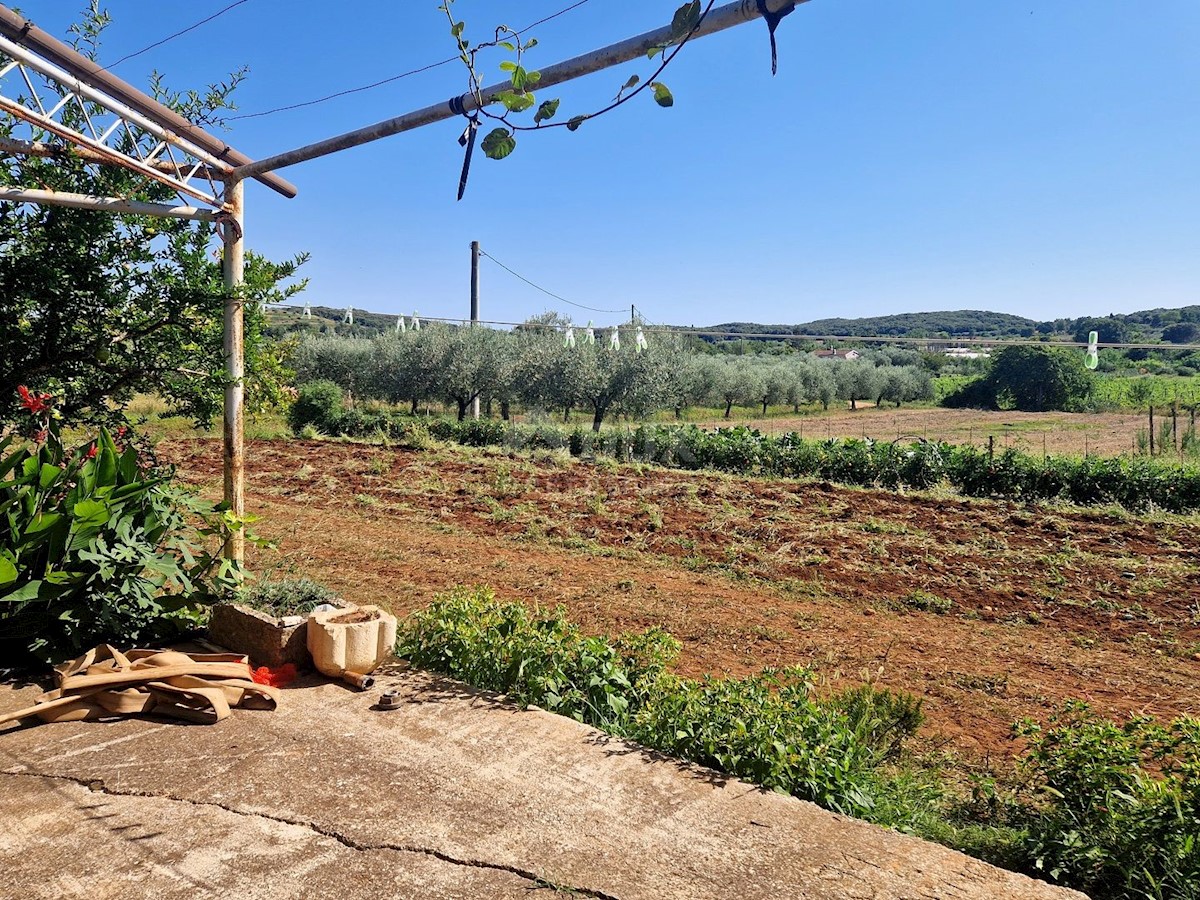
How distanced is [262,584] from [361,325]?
158ft

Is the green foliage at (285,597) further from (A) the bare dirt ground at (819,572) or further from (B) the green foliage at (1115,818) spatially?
(B) the green foliage at (1115,818)

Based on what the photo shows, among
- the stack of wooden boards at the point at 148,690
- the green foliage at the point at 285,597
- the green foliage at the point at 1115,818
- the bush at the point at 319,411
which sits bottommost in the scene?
the green foliage at the point at 1115,818

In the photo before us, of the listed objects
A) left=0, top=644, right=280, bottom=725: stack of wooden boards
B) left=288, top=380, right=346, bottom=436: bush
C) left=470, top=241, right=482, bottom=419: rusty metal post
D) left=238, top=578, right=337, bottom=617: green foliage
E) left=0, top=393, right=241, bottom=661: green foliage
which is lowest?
left=0, top=644, right=280, bottom=725: stack of wooden boards

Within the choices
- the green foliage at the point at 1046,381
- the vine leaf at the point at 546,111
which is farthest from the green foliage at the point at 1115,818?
the green foliage at the point at 1046,381

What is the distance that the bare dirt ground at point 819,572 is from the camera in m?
5.79

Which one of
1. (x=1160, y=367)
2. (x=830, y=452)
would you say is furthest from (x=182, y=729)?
(x=1160, y=367)

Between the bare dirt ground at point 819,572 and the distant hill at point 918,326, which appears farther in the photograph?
the distant hill at point 918,326

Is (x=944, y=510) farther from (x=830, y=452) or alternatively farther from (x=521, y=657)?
(x=521, y=657)

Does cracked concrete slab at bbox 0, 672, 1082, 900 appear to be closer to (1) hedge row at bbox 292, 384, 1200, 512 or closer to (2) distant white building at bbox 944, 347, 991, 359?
(2) distant white building at bbox 944, 347, 991, 359

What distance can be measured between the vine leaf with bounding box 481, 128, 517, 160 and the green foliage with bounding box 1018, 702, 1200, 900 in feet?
9.15

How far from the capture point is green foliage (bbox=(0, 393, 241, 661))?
3611mm

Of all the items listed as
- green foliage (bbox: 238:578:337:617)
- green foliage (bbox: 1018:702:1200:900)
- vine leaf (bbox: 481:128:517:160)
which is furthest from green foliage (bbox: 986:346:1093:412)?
vine leaf (bbox: 481:128:517:160)

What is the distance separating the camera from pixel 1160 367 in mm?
54312

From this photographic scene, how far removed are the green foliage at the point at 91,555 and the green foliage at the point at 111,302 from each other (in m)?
0.89
